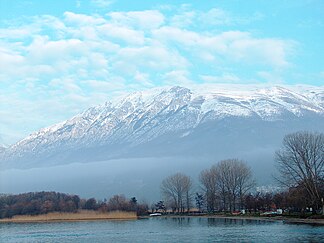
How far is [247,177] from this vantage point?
11762 centimetres

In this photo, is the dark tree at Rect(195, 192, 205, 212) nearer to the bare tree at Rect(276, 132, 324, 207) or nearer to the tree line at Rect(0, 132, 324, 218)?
the tree line at Rect(0, 132, 324, 218)

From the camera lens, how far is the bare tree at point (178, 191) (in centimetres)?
14212

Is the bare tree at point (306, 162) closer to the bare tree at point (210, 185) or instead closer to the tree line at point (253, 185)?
the tree line at point (253, 185)

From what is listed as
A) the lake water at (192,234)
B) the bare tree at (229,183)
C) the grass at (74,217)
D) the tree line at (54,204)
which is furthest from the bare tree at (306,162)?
the tree line at (54,204)

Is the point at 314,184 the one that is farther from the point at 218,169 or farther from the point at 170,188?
the point at 170,188

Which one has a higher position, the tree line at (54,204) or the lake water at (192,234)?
the tree line at (54,204)

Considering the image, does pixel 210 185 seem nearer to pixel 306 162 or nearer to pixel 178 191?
pixel 178 191

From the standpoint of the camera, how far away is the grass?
11675 cm

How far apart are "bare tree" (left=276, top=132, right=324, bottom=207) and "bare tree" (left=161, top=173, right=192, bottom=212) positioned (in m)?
67.7

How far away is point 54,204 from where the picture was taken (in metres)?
134

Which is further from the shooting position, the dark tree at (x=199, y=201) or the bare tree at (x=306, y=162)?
the dark tree at (x=199, y=201)

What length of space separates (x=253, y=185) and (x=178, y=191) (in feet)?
93.2

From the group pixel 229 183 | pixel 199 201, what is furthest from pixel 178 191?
pixel 229 183

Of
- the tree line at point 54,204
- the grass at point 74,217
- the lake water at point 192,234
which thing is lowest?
the lake water at point 192,234
